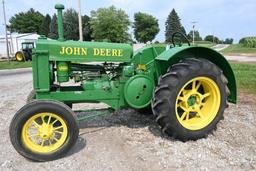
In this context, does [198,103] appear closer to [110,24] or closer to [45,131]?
[45,131]

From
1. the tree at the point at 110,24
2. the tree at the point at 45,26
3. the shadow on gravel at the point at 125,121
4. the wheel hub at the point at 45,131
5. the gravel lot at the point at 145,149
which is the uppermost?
the tree at the point at 45,26

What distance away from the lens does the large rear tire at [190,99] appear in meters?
3.99

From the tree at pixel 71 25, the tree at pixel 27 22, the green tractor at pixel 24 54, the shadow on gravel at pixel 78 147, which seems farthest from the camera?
the tree at pixel 27 22

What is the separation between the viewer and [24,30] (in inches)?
3359

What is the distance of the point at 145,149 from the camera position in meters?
4.01

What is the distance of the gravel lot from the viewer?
3.57 metres

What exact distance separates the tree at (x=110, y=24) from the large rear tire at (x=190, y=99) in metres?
41.1

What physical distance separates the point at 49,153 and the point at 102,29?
158 feet

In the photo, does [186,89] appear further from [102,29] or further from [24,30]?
[24,30]

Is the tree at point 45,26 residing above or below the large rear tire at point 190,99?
above

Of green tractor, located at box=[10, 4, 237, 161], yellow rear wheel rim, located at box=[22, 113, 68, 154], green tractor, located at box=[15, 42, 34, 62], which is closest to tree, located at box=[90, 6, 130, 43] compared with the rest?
green tractor, located at box=[15, 42, 34, 62]

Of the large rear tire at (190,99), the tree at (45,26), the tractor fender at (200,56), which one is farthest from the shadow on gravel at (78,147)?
the tree at (45,26)

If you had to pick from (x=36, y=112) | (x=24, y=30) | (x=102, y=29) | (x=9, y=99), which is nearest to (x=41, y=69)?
(x=36, y=112)

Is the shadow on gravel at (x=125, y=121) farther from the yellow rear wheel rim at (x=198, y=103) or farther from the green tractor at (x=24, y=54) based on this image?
the green tractor at (x=24, y=54)
